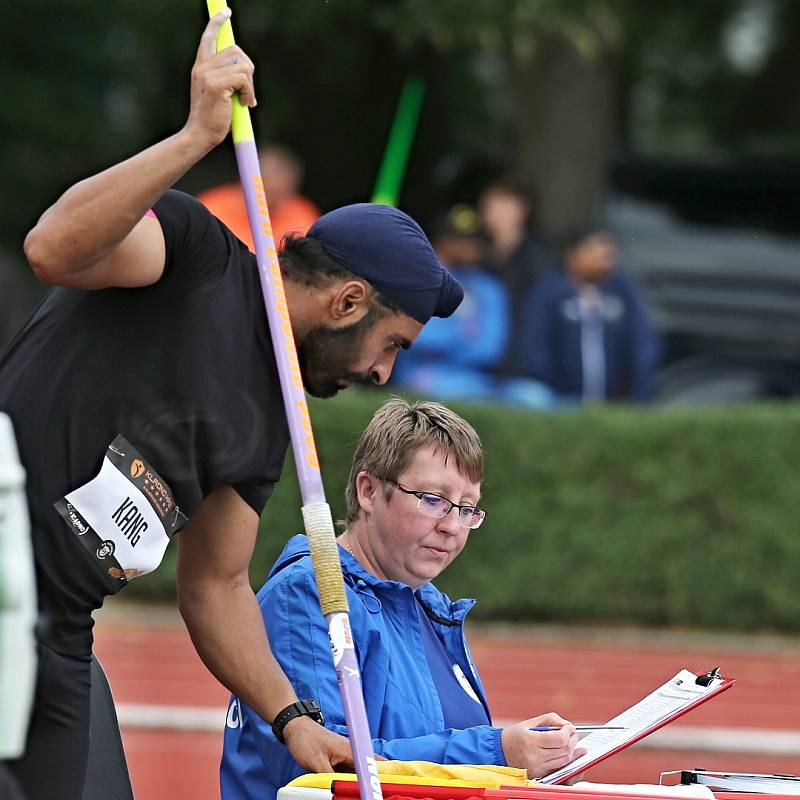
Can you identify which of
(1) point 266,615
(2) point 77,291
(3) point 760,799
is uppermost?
(2) point 77,291

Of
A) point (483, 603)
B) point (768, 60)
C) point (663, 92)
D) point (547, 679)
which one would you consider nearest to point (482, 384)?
point (483, 603)

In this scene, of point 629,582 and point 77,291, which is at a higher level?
point 629,582

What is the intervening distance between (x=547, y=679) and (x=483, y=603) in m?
1.15

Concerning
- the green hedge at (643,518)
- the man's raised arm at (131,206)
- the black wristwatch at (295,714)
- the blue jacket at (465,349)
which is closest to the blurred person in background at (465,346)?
the blue jacket at (465,349)

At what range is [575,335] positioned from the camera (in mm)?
9766

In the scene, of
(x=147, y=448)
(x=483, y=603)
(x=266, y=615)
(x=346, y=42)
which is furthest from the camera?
(x=346, y=42)

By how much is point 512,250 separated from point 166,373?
23.3 ft

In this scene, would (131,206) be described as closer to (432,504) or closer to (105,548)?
(105,548)

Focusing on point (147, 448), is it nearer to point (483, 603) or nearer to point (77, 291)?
point (77, 291)

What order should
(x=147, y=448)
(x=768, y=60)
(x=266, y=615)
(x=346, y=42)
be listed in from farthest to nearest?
1. (x=768, y=60)
2. (x=346, y=42)
3. (x=266, y=615)
4. (x=147, y=448)

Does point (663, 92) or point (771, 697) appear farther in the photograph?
point (663, 92)

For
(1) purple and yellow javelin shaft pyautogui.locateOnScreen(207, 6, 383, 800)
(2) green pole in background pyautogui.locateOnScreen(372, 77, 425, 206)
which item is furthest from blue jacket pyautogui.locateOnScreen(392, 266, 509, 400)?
(1) purple and yellow javelin shaft pyautogui.locateOnScreen(207, 6, 383, 800)

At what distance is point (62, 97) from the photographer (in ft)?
49.4

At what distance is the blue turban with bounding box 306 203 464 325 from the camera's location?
3328 mm
